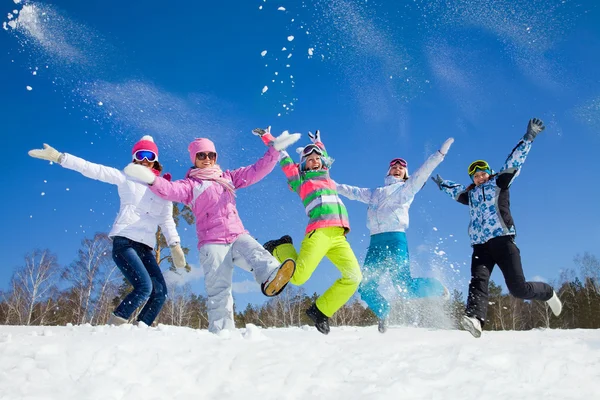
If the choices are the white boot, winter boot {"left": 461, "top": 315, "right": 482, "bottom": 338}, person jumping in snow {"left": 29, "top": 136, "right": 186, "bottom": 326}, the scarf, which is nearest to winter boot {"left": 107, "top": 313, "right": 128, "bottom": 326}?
person jumping in snow {"left": 29, "top": 136, "right": 186, "bottom": 326}

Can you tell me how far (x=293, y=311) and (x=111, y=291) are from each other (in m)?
15.8

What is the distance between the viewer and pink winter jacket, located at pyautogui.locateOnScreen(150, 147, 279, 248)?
5375 millimetres

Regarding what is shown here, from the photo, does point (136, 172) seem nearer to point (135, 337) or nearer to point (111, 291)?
point (135, 337)

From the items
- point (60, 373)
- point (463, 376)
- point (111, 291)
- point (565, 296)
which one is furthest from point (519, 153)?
point (565, 296)

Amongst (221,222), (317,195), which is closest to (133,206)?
(221,222)

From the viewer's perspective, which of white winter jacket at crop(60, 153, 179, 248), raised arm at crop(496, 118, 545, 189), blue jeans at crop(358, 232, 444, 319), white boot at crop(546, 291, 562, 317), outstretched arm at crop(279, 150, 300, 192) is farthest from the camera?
blue jeans at crop(358, 232, 444, 319)

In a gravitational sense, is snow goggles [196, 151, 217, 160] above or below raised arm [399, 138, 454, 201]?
below

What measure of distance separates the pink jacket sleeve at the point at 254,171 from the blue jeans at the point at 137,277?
1493mm

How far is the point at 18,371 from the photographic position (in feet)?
9.68

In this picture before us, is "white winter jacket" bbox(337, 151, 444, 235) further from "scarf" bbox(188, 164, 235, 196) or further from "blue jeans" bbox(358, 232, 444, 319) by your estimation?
"scarf" bbox(188, 164, 235, 196)

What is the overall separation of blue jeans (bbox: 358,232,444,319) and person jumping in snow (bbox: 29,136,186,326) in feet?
8.83

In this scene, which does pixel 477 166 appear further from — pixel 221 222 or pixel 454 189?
pixel 221 222

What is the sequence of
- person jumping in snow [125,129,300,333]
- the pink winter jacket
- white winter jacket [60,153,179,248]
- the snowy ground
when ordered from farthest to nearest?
white winter jacket [60,153,179,248]
the pink winter jacket
person jumping in snow [125,129,300,333]
the snowy ground

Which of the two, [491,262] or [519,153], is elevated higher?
[519,153]
